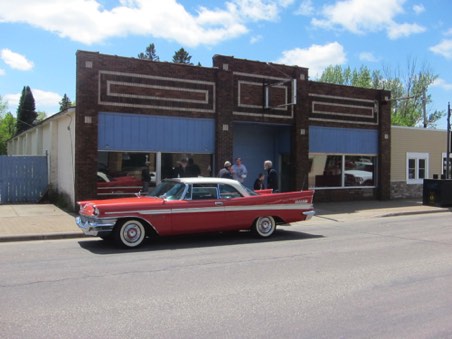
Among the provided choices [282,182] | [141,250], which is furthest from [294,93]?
[141,250]

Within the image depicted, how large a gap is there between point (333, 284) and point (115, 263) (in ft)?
11.6

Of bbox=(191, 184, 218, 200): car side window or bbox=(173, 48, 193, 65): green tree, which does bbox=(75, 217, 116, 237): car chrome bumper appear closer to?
bbox=(191, 184, 218, 200): car side window

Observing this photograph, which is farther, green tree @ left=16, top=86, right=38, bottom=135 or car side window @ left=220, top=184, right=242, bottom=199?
green tree @ left=16, top=86, right=38, bottom=135

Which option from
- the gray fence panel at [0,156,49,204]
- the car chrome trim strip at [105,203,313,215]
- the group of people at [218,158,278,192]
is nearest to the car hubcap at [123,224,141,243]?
the car chrome trim strip at [105,203,313,215]

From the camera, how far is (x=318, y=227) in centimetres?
1267

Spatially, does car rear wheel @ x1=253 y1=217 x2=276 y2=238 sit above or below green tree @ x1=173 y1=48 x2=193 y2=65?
below

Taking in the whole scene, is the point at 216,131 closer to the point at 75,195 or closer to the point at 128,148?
the point at 128,148

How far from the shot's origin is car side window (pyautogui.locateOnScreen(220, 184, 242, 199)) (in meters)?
10.1

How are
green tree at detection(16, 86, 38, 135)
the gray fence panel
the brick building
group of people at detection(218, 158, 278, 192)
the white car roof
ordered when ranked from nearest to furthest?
the white car roof < group of people at detection(218, 158, 278, 192) < the brick building < the gray fence panel < green tree at detection(16, 86, 38, 135)

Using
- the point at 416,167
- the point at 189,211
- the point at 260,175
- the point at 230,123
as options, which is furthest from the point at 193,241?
the point at 416,167

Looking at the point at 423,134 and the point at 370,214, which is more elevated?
the point at 423,134

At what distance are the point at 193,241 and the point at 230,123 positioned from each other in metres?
7.27

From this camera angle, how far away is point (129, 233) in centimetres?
920

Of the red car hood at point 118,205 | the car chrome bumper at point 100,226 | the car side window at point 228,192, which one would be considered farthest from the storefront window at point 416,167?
the car chrome bumper at point 100,226
